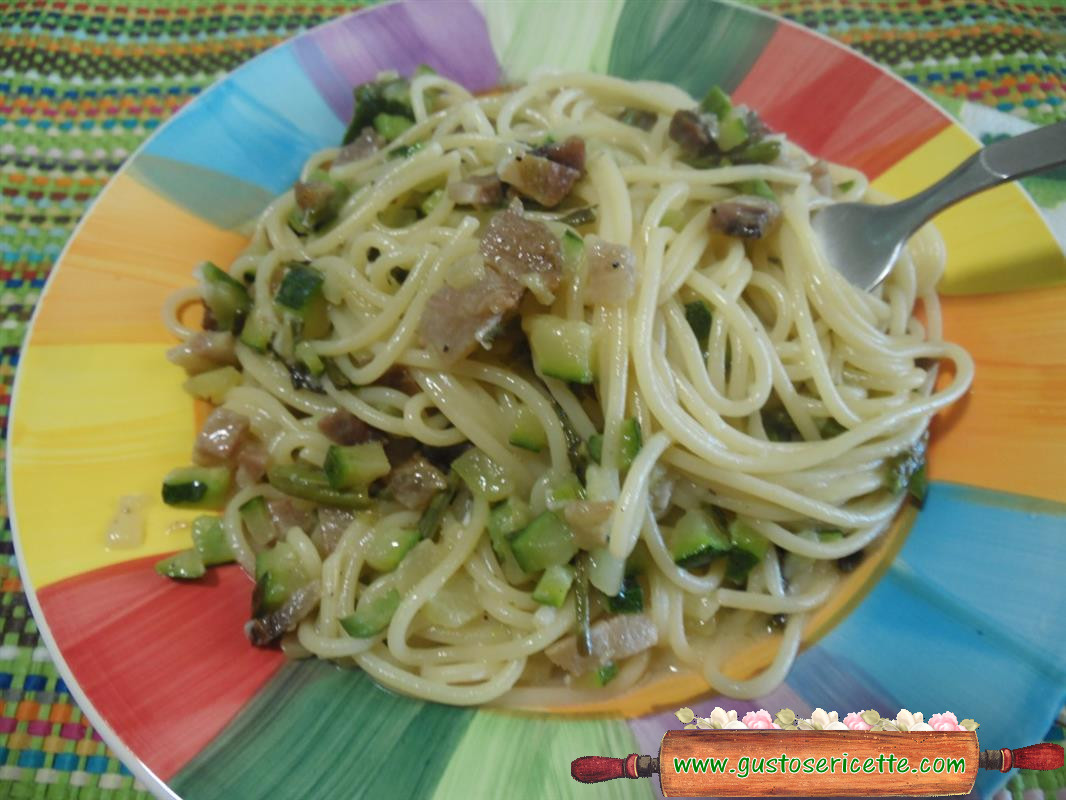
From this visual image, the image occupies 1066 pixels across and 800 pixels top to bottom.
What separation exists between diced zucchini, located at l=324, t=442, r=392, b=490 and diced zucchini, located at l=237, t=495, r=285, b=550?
0.36 meters

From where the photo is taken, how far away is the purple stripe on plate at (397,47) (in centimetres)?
448

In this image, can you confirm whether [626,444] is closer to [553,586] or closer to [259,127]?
[553,586]

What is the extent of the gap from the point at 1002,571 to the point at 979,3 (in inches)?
198

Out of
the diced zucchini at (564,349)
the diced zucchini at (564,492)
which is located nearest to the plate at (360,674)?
the diced zucchini at (564,492)

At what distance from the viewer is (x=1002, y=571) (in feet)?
9.41

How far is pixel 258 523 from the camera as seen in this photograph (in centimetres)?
332

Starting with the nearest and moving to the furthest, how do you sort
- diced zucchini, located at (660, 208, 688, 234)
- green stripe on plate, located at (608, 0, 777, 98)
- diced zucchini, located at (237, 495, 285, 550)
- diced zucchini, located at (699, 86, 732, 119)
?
1. diced zucchini, located at (237, 495, 285, 550)
2. diced zucchini, located at (660, 208, 688, 234)
3. diced zucchini, located at (699, 86, 732, 119)
4. green stripe on plate, located at (608, 0, 777, 98)

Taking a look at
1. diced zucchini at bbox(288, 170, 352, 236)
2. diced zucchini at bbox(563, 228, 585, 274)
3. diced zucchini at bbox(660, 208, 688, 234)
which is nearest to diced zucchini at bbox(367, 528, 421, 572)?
diced zucchini at bbox(563, 228, 585, 274)

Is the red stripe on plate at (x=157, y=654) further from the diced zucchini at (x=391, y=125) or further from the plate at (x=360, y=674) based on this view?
the diced zucchini at (x=391, y=125)

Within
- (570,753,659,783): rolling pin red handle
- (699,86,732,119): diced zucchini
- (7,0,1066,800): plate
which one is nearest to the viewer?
(570,753,659,783): rolling pin red handle

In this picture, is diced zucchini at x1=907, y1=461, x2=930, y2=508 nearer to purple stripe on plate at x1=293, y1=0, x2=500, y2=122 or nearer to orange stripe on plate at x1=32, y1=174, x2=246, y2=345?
purple stripe on plate at x1=293, y1=0, x2=500, y2=122

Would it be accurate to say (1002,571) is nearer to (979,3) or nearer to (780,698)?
(780,698)

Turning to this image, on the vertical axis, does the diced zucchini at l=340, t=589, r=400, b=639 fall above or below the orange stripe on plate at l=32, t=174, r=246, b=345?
below

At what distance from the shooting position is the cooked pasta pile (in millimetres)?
3037
